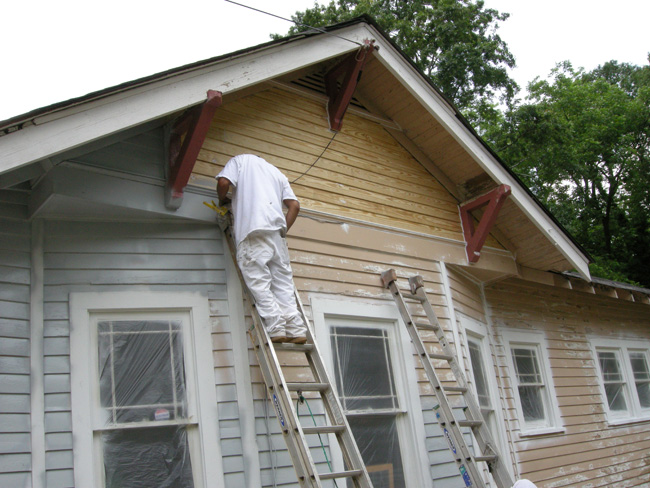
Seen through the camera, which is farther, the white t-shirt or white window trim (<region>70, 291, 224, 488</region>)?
the white t-shirt

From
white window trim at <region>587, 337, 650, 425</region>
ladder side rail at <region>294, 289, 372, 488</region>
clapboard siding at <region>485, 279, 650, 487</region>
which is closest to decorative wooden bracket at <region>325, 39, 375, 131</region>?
ladder side rail at <region>294, 289, 372, 488</region>

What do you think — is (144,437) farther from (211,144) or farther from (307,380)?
(211,144)

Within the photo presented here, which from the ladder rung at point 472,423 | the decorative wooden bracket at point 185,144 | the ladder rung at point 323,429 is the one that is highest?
the decorative wooden bracket at point 185,144

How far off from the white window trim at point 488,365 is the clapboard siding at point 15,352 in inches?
178

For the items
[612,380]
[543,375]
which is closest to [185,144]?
[543,375]

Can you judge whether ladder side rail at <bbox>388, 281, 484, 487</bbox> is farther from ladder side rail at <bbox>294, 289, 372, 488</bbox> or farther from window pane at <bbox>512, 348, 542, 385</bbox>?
window pane at <bbox>512, 348, 542, 385</bbox>

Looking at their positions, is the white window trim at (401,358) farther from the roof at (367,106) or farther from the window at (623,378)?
the window at (623,378)

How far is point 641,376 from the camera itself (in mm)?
11789

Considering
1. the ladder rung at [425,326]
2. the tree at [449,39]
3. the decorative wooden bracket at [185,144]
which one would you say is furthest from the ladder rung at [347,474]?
the tree at [449,39]

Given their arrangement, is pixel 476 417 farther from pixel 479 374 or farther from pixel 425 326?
pixel 479 374

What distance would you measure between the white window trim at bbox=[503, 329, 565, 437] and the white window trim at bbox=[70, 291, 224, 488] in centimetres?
489

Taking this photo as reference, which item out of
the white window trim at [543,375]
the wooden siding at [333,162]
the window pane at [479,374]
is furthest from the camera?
the white window trim at [543,375]

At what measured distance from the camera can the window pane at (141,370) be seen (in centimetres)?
463

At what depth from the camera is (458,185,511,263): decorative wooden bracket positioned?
295 inches
